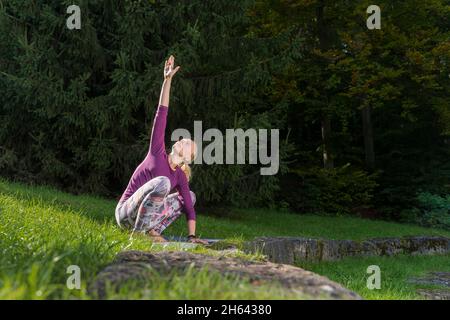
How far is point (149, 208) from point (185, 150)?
0.69 m

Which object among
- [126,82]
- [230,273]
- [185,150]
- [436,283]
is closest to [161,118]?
[185,150]

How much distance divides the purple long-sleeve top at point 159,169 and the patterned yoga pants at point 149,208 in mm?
147

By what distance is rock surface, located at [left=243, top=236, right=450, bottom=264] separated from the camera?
7000 mm

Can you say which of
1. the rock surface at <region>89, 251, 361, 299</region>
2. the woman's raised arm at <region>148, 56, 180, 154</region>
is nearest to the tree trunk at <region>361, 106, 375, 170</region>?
the woman's raised arm at <region>148, 56, 180, 154</region>

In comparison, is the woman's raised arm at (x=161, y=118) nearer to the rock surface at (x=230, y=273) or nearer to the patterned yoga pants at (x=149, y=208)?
the patterned yoga pants at (x=149, y=208)

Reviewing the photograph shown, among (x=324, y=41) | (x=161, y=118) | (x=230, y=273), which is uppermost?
(x=324, y=41)

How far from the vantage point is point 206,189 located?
1086 centimetres

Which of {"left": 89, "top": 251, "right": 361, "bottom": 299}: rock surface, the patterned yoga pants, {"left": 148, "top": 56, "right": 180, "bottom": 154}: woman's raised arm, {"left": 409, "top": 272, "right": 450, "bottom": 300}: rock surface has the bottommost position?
{"left": 409, "top": 272, "right": 450, "bottom": 300}: rock surface

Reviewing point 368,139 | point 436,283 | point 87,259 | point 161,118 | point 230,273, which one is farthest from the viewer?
point 368,139

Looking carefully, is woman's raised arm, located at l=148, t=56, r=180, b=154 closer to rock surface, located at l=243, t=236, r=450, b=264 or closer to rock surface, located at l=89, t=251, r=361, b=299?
rock surface, located at l=243, t=236, r=450, b=264

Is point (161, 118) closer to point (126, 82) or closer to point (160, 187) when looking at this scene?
point (160, 187)

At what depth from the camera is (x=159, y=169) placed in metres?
5.78

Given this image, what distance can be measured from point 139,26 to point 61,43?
162cm
